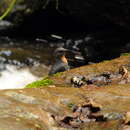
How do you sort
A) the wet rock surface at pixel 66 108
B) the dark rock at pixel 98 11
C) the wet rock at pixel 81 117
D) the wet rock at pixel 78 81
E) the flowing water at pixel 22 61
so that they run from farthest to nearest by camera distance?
the dark rock at pixel 98 11
the flowing water at pixel 22 61
the wet rock at pixel 78 81
the wet rock at pixel 81 117
the wet rock surface at pixel 66 108

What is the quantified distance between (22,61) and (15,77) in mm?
1569

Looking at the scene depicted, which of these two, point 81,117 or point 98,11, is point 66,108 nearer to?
point 81,117

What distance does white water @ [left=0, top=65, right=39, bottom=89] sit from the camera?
11.7m

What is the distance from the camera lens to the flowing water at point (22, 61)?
12.2 metres

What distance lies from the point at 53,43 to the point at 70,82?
10361 millimetres

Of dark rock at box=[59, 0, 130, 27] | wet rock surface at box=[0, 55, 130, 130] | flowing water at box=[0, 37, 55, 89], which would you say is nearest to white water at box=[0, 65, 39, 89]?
flowing water at box=[0, 37, 55, 89]

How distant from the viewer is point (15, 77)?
12.4 m

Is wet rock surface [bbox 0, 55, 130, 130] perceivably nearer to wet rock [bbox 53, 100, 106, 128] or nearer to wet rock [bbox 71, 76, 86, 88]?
wet rock [bbox 53, 100, 106, 128]

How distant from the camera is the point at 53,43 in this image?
16.6 metres

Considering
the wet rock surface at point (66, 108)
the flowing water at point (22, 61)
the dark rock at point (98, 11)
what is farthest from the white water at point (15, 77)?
the wet rock surface at point (66, 108)

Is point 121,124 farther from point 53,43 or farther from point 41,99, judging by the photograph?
point 53,43

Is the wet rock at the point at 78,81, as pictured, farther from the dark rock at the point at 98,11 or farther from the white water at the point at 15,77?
the dark rock at the point at 98,11

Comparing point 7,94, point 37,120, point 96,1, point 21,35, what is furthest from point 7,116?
point 21,35

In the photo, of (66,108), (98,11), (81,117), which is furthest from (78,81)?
(98,11)
